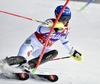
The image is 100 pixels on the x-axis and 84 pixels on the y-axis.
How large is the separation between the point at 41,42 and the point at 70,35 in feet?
4.34

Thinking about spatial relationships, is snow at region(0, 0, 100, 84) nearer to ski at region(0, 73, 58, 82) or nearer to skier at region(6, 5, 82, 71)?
ski at region(0, 73, 58, 82)

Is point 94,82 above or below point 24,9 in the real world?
below

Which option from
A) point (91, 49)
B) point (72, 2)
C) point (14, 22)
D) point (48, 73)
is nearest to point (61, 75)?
point (48, 73)

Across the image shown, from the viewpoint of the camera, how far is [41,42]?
16.0ft

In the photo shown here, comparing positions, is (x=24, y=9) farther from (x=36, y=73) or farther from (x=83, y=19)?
(x=36, y=73)

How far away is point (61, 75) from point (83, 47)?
1032 millimetres

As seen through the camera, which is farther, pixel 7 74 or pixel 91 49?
pixel 91 49

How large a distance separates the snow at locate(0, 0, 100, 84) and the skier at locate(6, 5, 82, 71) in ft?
0.66

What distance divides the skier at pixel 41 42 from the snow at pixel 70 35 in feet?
0.66

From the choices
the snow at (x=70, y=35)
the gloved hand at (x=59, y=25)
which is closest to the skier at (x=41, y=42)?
the gloved hand at (x=59, y=25)

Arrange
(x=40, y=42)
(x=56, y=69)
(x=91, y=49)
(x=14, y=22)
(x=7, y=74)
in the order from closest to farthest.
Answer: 1. (x=7, y=74)
2. (x=40, y=42)
3. (x=56, y=69)
4. (x=91, y=49)
5. (x=14, y=22)

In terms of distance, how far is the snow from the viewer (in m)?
5.05

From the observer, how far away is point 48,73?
477 centimetres

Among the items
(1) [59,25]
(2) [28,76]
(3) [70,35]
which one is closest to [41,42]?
(1) [59,25]
